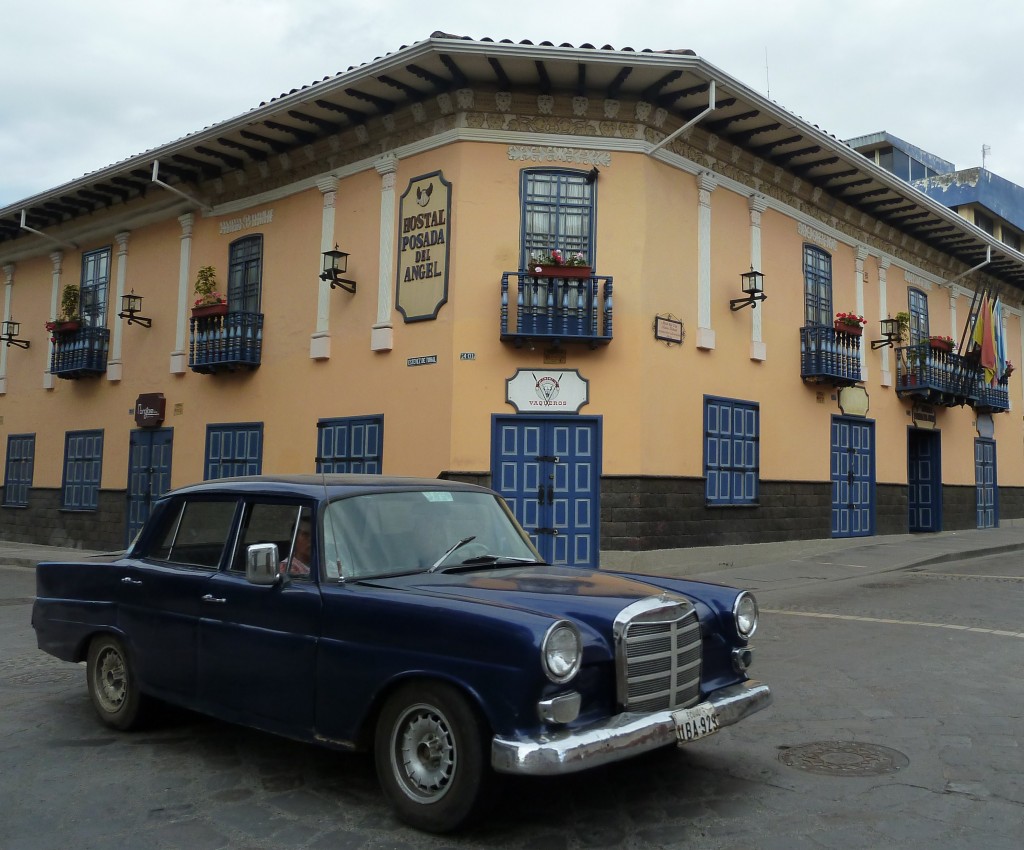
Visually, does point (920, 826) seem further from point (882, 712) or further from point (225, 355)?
point (225, 355)

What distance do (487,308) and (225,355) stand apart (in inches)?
221

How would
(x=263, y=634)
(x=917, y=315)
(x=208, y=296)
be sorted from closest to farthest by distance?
(x=263, y=634) → (x=208, y=296) → (x=917, y=315)

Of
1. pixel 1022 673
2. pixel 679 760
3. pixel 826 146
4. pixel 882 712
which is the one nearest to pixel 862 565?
pixel 826 146

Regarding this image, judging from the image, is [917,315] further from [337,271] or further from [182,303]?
[182,303]

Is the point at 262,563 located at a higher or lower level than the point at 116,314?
lower

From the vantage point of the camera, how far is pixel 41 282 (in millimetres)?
21766

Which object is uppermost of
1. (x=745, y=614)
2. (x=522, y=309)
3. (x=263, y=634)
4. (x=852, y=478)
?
(x=522, y=309)

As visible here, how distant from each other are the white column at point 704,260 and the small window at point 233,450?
25.8 feet

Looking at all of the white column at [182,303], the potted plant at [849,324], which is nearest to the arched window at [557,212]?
the potted plant at [849,324]

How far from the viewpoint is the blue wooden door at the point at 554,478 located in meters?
13.7

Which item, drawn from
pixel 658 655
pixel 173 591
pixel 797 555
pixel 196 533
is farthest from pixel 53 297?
pixel 658 655

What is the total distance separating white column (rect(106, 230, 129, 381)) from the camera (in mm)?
19438

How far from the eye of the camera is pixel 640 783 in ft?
14.7

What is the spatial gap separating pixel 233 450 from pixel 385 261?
15.9 ft
